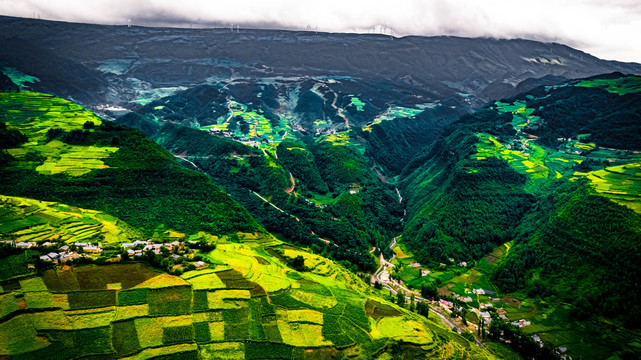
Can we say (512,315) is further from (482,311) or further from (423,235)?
(423,235)

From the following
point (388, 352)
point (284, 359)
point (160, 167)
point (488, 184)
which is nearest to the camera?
point (284, 359)

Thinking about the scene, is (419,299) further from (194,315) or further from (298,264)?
(194,315)

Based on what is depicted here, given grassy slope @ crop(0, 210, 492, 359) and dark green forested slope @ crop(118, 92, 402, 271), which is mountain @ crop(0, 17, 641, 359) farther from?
dark green forested slope @ crop(118, 92, 402, 271)

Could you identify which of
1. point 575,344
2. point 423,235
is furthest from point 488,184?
point 575,344

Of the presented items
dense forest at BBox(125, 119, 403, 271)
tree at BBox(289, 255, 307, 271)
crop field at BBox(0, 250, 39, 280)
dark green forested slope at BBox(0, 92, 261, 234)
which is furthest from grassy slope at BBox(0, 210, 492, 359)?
dense forest at BBox(125, 119, 403, 271)

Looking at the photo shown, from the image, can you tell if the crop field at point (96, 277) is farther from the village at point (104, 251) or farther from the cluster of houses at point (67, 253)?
the cluster of houses at point (67, 253)

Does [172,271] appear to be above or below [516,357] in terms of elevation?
above
